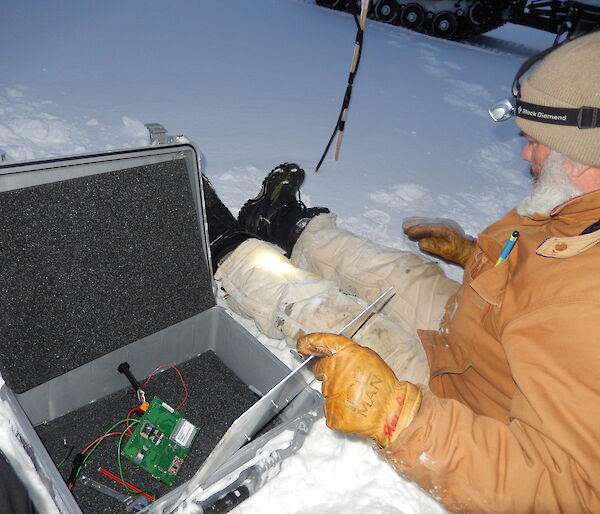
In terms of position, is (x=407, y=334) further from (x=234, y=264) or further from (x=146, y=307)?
(x=146, y=307)

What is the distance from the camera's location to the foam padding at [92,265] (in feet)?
3.35

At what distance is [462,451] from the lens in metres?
0.82

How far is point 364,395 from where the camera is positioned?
88cm

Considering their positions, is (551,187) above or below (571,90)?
below

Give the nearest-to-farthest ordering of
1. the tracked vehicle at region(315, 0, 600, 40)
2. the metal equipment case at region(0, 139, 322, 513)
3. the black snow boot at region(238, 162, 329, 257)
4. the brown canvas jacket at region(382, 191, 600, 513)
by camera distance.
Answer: the brown canvas jacket at region(382, 191, 600, 513)
the metal equipment case at region(0, 139, 322, 513)
the black snow boot at region(238, 162, 329, 257)
the tracked vehicle at region(315, 0, 600, 40)

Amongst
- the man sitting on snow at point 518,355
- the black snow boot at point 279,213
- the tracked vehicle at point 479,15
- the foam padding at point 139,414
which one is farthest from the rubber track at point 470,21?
the foam padding at point 139,414

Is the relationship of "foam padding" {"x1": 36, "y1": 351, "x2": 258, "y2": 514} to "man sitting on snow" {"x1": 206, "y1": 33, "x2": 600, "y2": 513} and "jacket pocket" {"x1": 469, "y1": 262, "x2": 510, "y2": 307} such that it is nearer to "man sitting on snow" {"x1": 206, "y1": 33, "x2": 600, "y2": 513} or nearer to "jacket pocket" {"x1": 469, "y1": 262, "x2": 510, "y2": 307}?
"man sitting on snow" {"x1": 206, "y1": 33, "x2": 600, "y2": 513}

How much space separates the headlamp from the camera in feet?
2.85

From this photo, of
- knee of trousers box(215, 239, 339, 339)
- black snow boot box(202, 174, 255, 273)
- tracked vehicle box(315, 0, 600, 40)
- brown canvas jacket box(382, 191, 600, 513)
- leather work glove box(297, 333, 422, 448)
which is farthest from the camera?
tracked vehicle box(315, 0, 600, 40)

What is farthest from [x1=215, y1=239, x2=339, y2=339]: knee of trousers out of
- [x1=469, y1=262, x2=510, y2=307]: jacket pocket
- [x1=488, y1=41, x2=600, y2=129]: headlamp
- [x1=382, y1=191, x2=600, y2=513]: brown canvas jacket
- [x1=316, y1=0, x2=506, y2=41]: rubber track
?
[x1=316, y1=0, x2=506, y2=41]: rubber track

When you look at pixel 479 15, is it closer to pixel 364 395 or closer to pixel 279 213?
pixel 279 213

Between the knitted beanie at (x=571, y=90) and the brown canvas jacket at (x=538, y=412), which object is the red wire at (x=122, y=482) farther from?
the knitted beanie at (x=571, y=90)

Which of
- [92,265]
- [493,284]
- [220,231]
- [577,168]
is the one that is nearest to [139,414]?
[92,265]

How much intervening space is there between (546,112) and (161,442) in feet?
3.84
